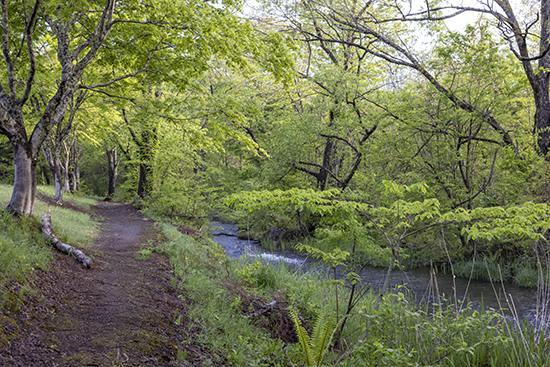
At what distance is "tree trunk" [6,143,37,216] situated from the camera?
6.00m

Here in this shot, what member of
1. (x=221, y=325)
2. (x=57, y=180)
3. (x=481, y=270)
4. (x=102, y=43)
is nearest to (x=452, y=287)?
(x=481, y=270)

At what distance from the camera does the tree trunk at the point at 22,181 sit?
236 inches

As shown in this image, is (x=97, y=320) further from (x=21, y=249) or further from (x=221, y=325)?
(x=21, y=249)

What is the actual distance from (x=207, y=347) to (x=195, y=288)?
1760 mm

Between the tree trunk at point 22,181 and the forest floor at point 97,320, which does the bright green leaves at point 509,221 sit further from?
the tree trunk at point 22,181

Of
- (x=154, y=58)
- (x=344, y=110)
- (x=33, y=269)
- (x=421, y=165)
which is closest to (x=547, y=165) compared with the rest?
(x=421, y=165)

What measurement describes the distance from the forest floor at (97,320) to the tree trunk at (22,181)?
145 cm

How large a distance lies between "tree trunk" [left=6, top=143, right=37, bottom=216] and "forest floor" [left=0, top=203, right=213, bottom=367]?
145cm

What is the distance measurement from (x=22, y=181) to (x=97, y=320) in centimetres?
396

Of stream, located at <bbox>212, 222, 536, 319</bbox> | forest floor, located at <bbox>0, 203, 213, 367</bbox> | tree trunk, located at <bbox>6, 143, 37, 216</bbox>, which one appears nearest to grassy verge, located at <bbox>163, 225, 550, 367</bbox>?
forest floor, located at <bbox>0, 203, 213, 367</bbox>

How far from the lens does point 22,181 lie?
20.0ft

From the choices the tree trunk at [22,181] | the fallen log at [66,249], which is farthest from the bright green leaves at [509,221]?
the tree trunk at [22,181]

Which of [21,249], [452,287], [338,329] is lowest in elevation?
[452,287]

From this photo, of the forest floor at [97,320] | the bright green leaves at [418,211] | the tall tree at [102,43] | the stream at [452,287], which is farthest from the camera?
the stream at [452,287]
